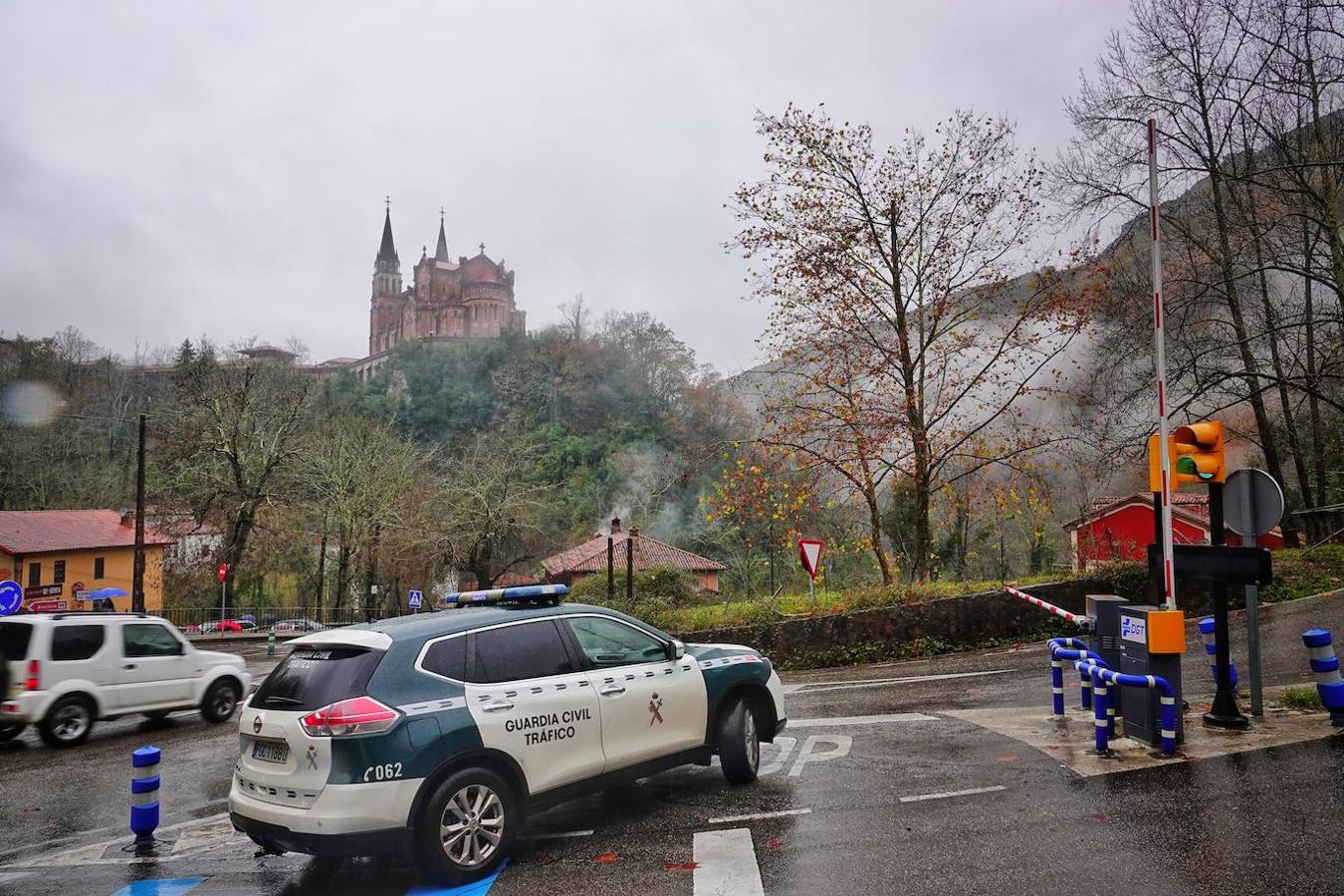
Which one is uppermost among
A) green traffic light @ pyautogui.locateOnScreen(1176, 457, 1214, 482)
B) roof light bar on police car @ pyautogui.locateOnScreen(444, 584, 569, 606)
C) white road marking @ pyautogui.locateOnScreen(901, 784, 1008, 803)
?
green traffic light @ pyautogui.locateOnScreen(1176, 457, 1214, 482)

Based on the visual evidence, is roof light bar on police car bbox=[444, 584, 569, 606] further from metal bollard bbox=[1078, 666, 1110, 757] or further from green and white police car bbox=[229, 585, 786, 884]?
metal bollard bbox=[1078, 666, 1110, 757]

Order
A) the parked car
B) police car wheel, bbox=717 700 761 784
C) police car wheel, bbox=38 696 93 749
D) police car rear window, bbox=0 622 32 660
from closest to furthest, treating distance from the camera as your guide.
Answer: police car wheel, bbox=717 700 761 784
police car rear window, bbox=0 622 32 660
police car wheel, bbox=38 696 93 749
the parked car

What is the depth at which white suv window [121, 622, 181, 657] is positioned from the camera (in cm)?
1250

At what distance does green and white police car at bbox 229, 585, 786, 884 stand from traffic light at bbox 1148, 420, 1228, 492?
4997 mm

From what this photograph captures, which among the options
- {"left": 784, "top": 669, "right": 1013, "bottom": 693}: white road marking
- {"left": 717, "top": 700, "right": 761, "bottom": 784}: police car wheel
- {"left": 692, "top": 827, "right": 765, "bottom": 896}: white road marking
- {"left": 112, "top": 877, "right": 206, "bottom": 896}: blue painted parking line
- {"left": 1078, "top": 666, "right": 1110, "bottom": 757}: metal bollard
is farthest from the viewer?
{"left": 784, "top": 669, "right": 1013, "bottom": 693}: white road marking

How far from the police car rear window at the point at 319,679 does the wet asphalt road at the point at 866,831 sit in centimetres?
123

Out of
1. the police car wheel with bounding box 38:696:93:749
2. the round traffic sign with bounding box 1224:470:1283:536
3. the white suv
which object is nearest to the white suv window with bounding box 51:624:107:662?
the white suv

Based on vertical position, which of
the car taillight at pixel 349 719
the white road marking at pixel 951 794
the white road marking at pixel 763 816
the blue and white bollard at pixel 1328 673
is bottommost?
the white road marking at pixel 763 816

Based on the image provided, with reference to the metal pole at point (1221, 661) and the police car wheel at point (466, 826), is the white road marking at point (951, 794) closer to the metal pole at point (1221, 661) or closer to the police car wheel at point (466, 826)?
the metal pole at point (1221, 661)

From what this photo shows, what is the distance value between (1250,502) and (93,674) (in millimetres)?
14198

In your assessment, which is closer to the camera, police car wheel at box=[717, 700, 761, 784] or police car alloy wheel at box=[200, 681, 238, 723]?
police car wheel at box=[717, 700, 761, 784]

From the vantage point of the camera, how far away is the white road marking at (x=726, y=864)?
504 cm

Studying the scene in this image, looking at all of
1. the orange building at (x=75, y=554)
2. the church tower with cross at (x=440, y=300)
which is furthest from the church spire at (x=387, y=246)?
the orange building at (x=75, y=554)

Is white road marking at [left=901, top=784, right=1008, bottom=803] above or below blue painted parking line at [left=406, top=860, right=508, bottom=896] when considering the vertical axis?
above
